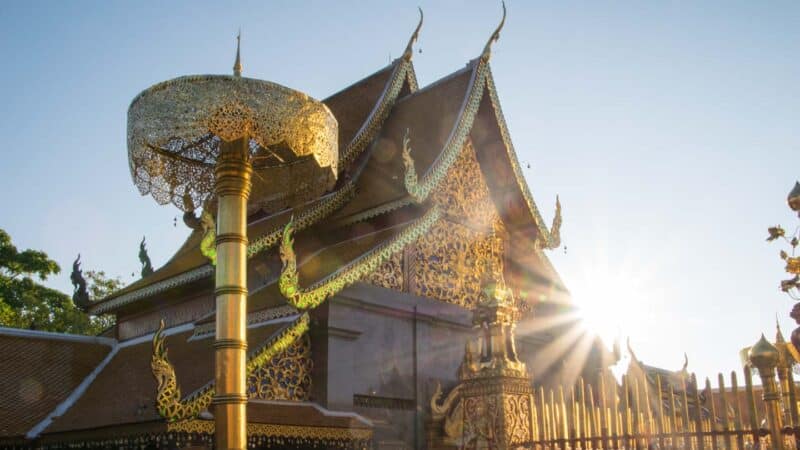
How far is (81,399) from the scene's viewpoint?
1003 centimetres

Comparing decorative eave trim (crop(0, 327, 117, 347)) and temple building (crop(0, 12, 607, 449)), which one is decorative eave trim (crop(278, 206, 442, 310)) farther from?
decorative eave trim (crop(0, 327, 117, 347))

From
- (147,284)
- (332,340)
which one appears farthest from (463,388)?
(147,284)

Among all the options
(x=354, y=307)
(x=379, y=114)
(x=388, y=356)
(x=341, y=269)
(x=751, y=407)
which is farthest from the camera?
(x=379, y=114)

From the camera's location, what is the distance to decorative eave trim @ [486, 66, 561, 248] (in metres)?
11.2

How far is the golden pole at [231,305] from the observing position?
179 inches

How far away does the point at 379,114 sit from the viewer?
11.9 metres

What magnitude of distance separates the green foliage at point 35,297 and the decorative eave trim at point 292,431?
16.7m

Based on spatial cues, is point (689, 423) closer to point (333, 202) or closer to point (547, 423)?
point (547, 423)

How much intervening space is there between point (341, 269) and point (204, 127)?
344cm

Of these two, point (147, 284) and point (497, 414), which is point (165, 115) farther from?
point (147, 284)

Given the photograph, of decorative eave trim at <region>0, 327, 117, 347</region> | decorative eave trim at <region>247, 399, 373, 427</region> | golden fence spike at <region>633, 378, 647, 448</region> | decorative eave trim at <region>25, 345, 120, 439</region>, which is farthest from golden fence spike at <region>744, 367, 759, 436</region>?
decorative eave trim at <region>0, 327, 117, 347</region>

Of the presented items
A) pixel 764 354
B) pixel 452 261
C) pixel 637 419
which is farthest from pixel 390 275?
pixel 764 354

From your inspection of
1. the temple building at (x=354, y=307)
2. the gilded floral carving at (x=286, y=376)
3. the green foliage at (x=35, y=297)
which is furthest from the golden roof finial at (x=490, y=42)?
the green foliage at (x=35, y=297)

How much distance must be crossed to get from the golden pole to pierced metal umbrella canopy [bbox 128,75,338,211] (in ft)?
0.78
